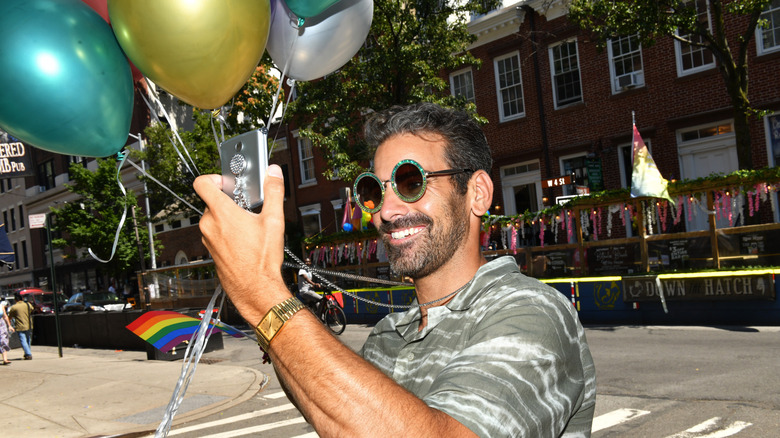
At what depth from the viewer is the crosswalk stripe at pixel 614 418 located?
6336 millimetres

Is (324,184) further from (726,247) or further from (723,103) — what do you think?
(726,247)

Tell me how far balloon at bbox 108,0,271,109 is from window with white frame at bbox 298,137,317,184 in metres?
27.2

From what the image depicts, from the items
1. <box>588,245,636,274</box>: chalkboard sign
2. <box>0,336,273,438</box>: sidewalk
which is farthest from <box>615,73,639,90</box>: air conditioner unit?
<box>0,336,273,438</box>: sidewalk

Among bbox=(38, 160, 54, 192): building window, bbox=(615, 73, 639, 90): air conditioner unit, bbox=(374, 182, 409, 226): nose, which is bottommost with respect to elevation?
bbox=(374, 182, 409, 226): nose

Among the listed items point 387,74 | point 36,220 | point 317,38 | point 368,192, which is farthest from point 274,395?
point 387,74

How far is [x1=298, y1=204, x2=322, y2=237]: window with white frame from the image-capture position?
2959cm

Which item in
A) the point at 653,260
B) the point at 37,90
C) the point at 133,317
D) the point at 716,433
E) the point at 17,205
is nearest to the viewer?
the point at 37,90

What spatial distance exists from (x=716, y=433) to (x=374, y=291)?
532 inches

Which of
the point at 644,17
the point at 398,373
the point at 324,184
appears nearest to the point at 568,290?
the point at 644,17

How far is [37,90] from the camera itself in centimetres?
236

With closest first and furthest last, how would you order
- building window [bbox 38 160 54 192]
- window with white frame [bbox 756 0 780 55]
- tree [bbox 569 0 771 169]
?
tree [bbox 569 0 771 169] → window with white frame [bbox 756 0 780 55] → building window [bbox 38 160 54 192]

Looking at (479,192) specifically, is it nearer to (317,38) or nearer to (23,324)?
(317,38)

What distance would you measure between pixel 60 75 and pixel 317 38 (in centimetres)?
116

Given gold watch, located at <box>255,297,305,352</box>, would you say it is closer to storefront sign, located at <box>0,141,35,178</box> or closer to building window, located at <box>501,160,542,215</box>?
storefront sign, located at <box>0,141,35,178</box>
